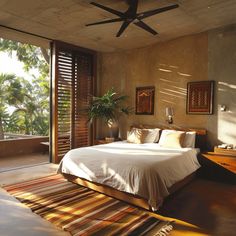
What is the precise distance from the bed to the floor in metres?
0.22

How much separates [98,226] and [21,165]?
3353 millimetres

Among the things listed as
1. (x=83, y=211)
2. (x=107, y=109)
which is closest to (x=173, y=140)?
(x=107, y=109)

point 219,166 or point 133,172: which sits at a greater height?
point 133,172

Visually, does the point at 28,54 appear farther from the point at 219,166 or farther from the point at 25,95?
the point at 219,166

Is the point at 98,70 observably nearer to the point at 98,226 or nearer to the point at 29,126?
the point at 29,126

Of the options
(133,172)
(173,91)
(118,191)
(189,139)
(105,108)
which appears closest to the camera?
(133,172)

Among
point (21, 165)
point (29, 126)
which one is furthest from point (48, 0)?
point (29, 126)

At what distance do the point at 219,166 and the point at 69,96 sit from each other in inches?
152

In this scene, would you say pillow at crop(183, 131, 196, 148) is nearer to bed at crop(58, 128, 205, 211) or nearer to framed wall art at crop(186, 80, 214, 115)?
bed at crop(58, 128, 205, 211)

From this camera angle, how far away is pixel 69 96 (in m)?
5.73

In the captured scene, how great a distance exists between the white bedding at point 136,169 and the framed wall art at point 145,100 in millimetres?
1831

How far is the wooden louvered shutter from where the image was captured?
5.40m

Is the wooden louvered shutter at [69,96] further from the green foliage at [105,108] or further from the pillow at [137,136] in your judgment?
the pillow at [137,136]

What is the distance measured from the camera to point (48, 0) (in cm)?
339
